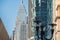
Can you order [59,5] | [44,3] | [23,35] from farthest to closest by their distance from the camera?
[23,35] → [44,3] → [59,5]

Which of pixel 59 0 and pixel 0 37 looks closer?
pixel 0 37

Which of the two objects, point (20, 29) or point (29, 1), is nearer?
point (29, 1)

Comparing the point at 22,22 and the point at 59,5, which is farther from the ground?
the point at 59,5

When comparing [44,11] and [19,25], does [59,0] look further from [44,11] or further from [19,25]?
[19,25]

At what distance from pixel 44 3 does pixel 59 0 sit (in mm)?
31734

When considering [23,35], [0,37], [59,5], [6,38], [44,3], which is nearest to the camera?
[0,37]

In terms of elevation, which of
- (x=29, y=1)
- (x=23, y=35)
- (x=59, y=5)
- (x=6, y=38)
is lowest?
(x=23, y=35)

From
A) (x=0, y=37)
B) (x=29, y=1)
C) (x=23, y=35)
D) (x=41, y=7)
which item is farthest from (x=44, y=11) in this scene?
(x=23, y=35)

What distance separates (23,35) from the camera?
99.1 m

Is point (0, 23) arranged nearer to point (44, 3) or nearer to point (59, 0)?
point (59, 0)

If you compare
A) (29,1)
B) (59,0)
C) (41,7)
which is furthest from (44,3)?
(59,0)

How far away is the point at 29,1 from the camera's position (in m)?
69.8

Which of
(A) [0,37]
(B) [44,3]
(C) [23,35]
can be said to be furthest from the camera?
(C) [23,35]

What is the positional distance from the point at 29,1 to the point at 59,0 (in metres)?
52.9
